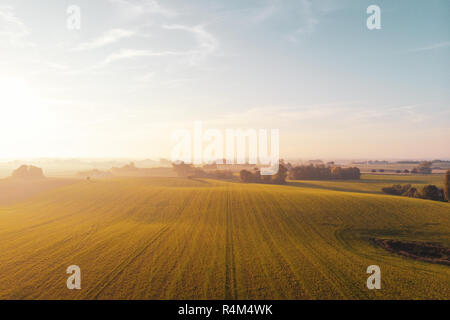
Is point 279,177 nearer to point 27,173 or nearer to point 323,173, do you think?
point 323,173

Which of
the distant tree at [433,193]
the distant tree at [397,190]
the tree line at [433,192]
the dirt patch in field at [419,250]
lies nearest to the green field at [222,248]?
the dirt patch in field at [419,250]

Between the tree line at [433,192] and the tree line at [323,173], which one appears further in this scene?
the tree line at [323,173]

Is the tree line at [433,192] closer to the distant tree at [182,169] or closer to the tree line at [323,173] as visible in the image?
the tree line at [323,173]

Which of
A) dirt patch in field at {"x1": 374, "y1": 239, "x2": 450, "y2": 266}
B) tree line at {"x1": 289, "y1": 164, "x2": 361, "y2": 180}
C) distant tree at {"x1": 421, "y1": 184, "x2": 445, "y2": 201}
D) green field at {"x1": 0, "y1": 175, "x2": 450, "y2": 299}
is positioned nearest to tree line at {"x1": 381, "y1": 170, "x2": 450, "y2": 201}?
distant tree at {"x1": 421, "y1": 184, "x2": 445, "y2": 201}

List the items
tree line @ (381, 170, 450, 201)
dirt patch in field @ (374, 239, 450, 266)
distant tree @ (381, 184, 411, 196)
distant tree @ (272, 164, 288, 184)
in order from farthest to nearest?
distant tree @ (272, 164, 288, 184)
distant tree @ (381, 184, 411, 196)
tree line @ (381, 170, 450, 201)
dirt patch in field @ (374, 239, 450, 266)

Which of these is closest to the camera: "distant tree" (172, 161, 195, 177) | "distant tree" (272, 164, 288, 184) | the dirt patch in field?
the dirt patch in field

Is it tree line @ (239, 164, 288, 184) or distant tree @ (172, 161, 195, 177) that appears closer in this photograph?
tree line @ (239, 164, 288, 184)

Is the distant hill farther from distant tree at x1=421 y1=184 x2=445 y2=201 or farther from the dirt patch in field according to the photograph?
distant tree at x1=421 y1=184 x2=445 y2=201

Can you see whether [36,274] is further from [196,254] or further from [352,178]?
[352,178]

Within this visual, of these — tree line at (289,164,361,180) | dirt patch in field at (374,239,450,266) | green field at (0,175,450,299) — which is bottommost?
dirt patch in field at (374,239,450,266)
